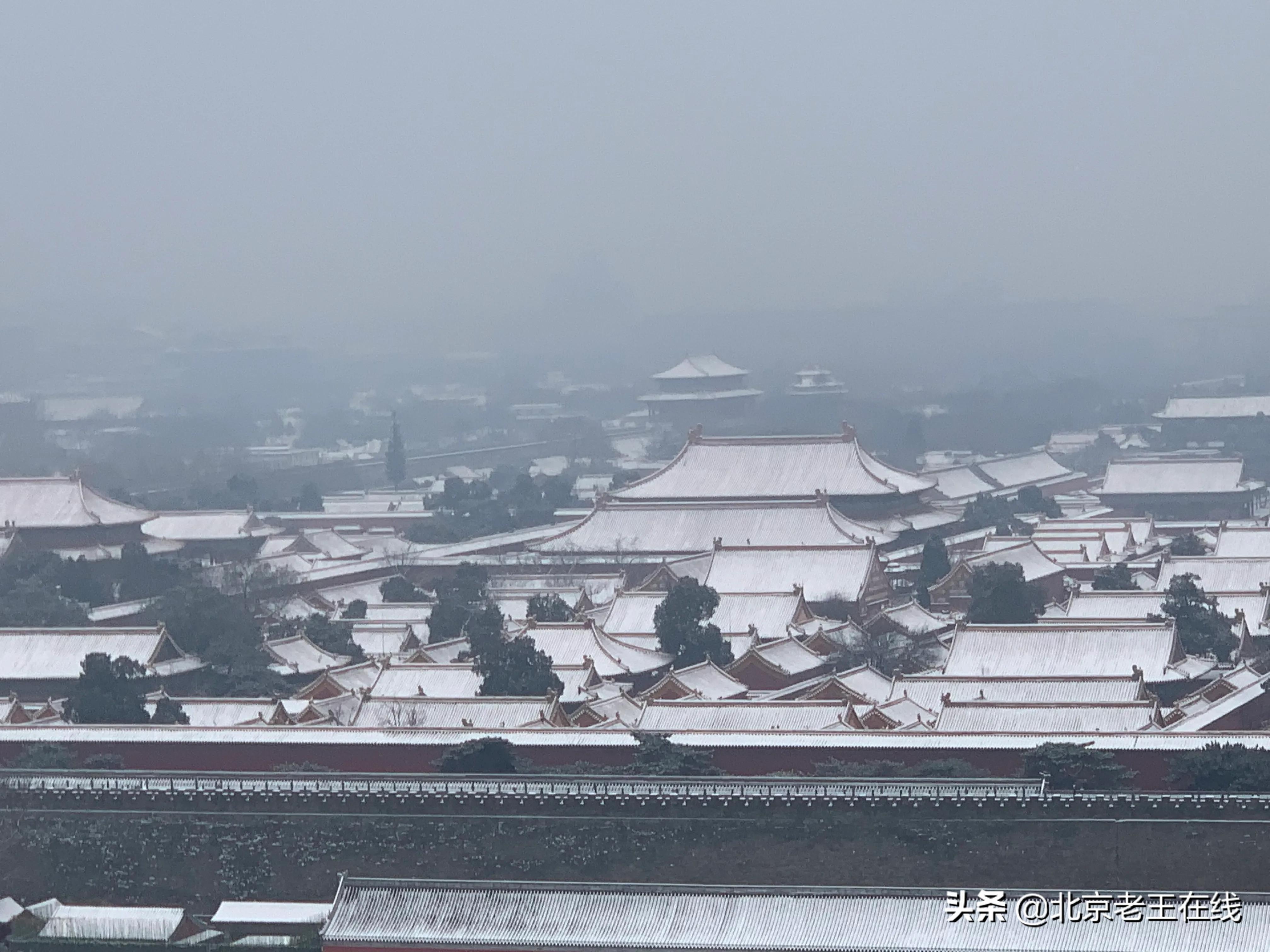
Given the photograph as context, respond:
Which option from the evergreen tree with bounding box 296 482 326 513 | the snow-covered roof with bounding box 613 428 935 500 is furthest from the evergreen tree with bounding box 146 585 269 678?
the evergreen tree with bounding box 296 482 326 513

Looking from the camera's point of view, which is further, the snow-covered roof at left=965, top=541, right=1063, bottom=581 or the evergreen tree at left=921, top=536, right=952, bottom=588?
the evergreen tree at left=921, top=536, right=952, bottom=588

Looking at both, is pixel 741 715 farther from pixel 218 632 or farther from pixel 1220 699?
pixel 218 632

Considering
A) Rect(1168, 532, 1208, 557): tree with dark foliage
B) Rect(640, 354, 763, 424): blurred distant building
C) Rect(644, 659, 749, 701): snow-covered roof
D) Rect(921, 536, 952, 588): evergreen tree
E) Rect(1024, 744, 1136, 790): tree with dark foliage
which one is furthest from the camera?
Rect(640, 354, 763, 424): blurred distant building

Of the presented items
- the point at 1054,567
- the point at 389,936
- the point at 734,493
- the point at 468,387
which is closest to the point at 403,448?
the point at 468,387

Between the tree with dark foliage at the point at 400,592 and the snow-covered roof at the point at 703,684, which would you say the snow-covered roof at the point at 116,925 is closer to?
the snow-covered roof at the point at 703,684

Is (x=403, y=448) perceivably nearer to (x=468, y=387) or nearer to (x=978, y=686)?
(x=468, y=387)

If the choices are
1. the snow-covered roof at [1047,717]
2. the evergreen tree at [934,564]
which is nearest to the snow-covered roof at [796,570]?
the evergreen tree at [934,564]

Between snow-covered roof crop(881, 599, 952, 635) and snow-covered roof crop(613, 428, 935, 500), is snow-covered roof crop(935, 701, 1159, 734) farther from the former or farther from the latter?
snow-covered roof crop(613, 428, 935, 500)
